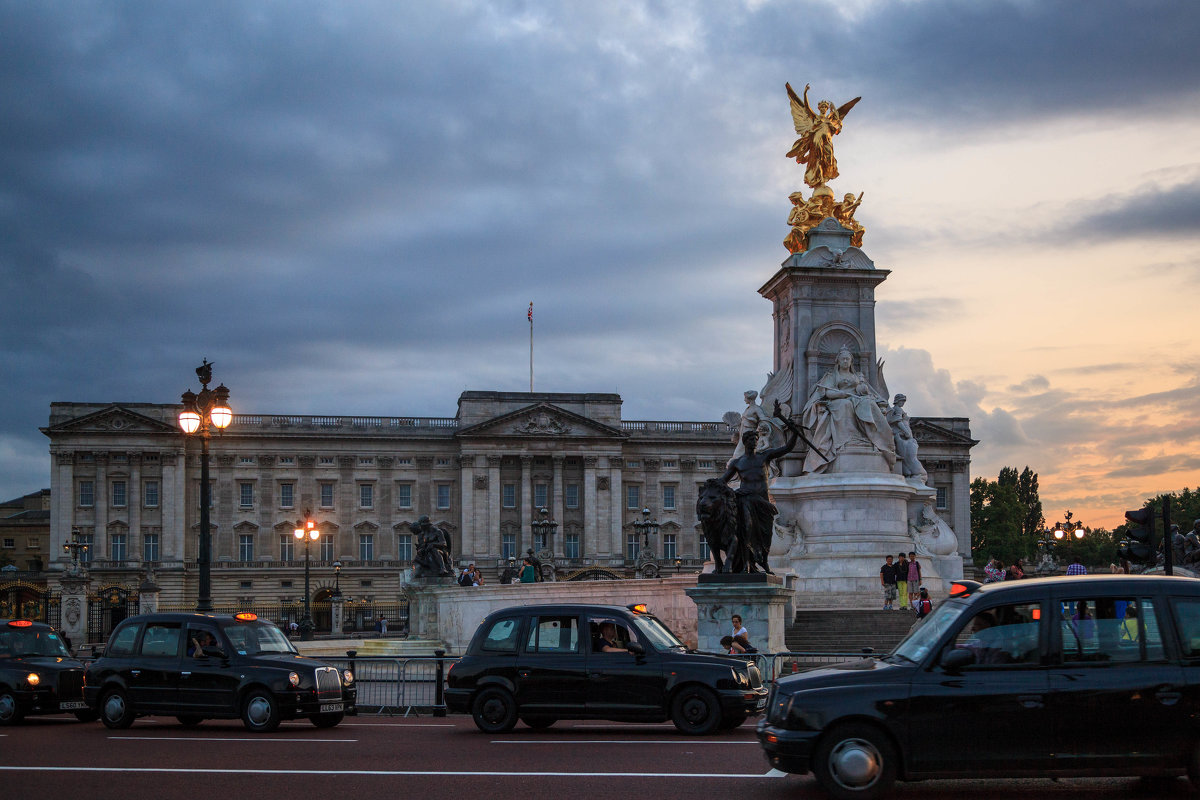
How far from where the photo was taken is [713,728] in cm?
1570

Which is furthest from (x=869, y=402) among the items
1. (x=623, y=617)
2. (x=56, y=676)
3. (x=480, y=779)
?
(x=480, y=779)

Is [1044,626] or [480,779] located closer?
[1044,626]

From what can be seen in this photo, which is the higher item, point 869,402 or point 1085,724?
point 869,402

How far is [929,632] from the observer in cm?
1098

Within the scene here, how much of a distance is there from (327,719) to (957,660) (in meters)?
9.75

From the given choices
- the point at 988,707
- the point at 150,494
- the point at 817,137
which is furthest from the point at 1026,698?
the point at 150,494

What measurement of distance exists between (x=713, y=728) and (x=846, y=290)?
20.8 metres

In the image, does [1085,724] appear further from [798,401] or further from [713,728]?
[798,401]

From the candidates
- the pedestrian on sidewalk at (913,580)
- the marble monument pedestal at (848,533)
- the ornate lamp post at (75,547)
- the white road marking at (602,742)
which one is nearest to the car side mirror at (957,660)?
the white road marking at (602,742)

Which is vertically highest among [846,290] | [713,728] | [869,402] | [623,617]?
[846,290]

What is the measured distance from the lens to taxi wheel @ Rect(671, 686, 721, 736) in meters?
15.7

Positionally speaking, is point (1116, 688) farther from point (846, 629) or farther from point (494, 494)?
point (494, 494)

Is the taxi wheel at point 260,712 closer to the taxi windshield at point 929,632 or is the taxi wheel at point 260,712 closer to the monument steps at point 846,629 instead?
the taxi windshield at point 929,632

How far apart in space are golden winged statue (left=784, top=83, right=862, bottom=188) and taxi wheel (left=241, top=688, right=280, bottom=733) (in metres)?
23.4
